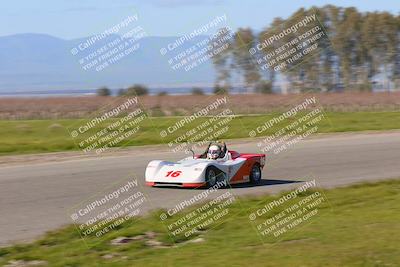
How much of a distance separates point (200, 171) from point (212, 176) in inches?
15.8

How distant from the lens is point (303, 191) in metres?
15.6

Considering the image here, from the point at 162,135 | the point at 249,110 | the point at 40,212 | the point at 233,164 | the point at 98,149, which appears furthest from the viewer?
the point at 249,110

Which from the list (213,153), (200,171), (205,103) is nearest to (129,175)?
(213,153)

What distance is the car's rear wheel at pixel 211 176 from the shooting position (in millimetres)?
16109

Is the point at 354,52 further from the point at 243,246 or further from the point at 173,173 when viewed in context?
the point at 243,246

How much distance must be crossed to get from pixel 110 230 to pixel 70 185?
5.15 meters

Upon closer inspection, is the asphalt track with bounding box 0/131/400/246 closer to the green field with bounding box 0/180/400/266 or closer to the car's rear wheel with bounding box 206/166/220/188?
the car's rear wheel with bounding box 206/166/220/188

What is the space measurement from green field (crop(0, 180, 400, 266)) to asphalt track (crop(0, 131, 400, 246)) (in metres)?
1.05

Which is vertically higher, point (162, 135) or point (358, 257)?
point (162, 135)

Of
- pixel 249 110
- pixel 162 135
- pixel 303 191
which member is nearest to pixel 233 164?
pixel 303 191

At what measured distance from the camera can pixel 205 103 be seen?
166 ft

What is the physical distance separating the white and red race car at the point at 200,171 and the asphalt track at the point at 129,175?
0.72 ft

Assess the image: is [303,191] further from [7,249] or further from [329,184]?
[7,249]

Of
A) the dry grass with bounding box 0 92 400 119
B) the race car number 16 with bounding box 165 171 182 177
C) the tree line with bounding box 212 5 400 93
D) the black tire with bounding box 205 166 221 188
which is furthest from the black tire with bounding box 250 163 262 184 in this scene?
the tree line with bounding box 212 5 400 93
